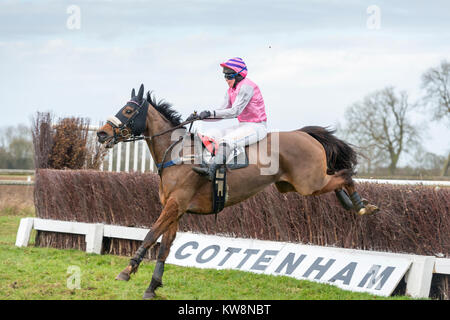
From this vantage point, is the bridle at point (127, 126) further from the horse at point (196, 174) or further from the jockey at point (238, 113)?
the jockey at point (238, 113)

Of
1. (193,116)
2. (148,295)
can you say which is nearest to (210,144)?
(193,116)

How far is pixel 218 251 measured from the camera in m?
7.48

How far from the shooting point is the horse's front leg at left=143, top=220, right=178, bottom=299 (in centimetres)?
552

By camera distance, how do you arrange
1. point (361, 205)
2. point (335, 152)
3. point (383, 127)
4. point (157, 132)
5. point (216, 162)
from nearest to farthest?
1. point (216, 162)
2. point (157, 132)
3. point (361, 205)
4. point (335, 152)
5. point (383, 127)

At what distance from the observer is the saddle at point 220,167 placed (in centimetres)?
584

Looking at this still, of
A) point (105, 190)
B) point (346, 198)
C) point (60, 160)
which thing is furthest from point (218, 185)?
point (60, 160)

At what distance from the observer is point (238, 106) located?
5.95m

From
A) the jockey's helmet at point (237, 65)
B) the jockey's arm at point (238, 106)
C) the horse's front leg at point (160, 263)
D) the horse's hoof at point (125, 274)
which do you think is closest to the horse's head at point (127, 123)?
the jockey's arm at point (238, 106)

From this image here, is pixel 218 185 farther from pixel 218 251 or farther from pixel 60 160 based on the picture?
pixel 60 160

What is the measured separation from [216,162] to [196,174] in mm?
254

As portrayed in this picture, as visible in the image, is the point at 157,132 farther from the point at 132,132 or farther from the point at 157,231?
the point at 157,231

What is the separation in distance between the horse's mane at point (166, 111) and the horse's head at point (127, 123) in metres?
0.20

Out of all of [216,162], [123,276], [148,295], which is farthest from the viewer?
[216,162]

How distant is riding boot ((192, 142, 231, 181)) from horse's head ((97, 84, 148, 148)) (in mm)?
833
